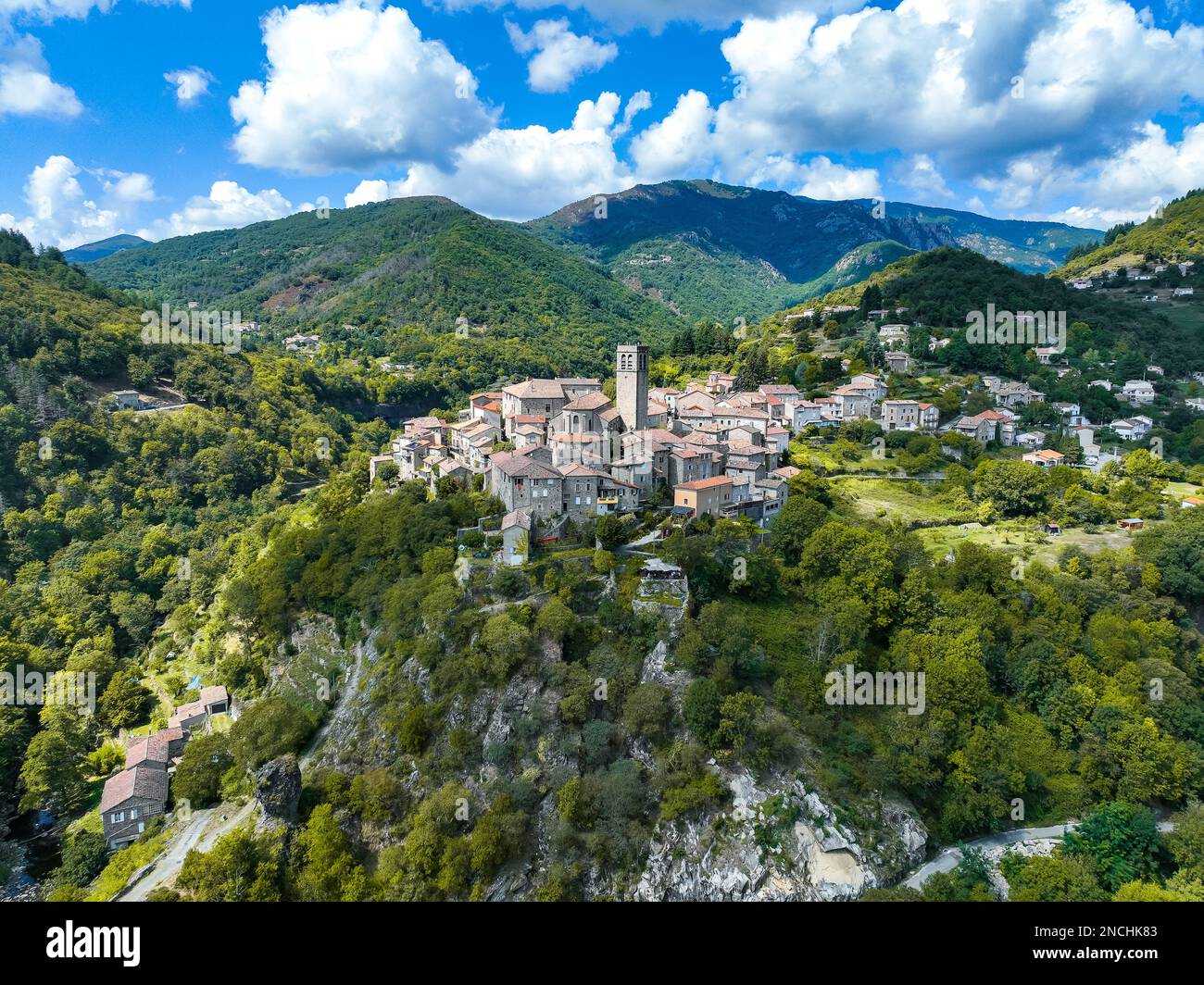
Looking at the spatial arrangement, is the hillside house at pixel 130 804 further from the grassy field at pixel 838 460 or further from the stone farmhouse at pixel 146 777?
the grassy field at pixel 838 460

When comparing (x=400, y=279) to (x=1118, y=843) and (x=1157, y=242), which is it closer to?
(x=1118, y=843)

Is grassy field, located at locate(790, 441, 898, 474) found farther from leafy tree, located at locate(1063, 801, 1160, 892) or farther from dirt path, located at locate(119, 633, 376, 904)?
dirt path, located at locate(119, 633, 376, 904)

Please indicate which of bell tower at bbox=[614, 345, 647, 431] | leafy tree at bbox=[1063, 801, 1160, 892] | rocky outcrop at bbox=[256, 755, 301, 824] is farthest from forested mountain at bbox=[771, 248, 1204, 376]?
rocky outcrop at bbox=[256, 755, 301, 824]

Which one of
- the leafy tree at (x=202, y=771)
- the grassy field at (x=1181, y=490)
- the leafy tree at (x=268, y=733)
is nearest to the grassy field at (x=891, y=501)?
the grassy field at (x=1181, y=490)

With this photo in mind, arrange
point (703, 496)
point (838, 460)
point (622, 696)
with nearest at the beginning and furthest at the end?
point (622, 696), point (703, 496), point (838, 460)

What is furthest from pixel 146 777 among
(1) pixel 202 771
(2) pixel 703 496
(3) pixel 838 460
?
(3) pixel 838 460
